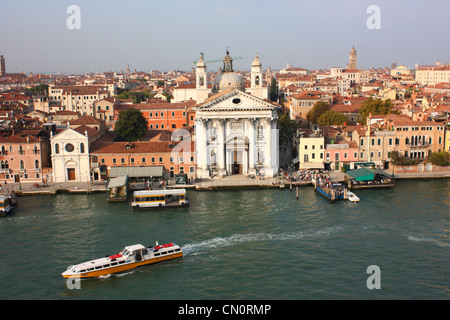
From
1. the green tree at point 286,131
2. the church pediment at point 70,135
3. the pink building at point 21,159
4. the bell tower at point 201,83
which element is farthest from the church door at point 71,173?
the green tree at point 286,131

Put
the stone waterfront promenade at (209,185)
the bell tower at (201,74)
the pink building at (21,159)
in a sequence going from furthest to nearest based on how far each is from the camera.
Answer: the bell tower at (201,74) < the pink building at (21,159) < the stone waterfront promenade at (209,185)

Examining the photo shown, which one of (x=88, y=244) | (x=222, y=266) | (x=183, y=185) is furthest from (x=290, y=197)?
(x=88, y=244)

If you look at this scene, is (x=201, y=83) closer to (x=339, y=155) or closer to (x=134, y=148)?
(x=134, y=148)

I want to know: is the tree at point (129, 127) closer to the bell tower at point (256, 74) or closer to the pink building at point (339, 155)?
the bell tower at point (256, 74)

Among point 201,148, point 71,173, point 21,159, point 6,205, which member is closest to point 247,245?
point 201,148
